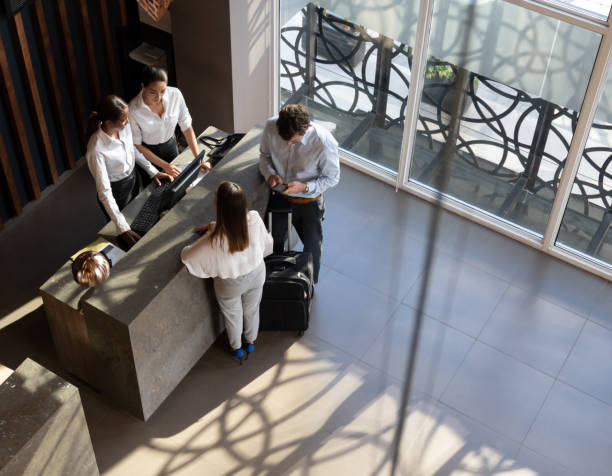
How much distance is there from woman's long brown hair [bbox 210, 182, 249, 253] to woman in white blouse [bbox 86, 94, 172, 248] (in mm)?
819

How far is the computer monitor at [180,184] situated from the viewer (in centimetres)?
488

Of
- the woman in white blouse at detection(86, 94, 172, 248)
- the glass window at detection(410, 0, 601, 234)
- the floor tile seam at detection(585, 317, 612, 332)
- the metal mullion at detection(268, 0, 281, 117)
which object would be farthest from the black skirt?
the floor tile seam at detection(585, 317, 612, 332)

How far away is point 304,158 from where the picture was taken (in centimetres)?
503

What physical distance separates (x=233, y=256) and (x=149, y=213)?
0.96 m

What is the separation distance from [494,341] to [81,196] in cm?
351

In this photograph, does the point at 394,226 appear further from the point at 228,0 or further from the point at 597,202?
the point at 228,0

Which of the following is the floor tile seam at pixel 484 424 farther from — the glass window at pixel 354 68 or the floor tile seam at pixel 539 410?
the glass window at pixel 354 68

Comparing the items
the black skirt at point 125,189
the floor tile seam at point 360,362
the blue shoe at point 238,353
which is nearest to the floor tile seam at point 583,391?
the floor tile seam at point 360,362

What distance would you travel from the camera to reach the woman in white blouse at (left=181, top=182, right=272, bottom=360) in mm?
4246

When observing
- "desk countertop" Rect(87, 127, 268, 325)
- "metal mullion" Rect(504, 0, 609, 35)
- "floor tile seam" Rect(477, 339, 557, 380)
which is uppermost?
"metal mullion" Rect(504, 0, 609, 35)

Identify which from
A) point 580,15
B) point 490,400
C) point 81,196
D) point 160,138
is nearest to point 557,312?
point 490,400

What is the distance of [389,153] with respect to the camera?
677cm

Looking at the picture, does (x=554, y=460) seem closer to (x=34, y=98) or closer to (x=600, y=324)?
(x=600, y=324)

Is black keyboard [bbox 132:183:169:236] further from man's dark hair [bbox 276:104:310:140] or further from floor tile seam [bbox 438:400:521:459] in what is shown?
floor tile seam [bbox 438:400:521:459]
